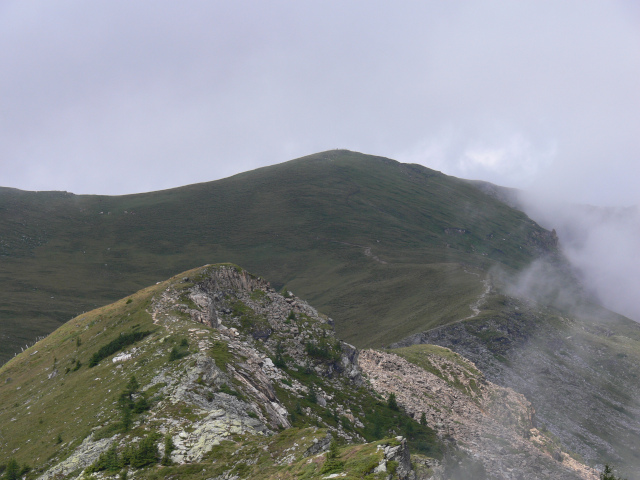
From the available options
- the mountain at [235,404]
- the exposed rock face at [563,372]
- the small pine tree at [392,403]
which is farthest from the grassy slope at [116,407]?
the exposed rock face at [563,372]

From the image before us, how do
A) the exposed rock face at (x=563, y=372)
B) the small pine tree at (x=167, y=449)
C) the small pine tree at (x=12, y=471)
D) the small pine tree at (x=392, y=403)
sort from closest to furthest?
the small pine tree at (x=167, y=449) → the small pine tree at (x=12, y=471) → the small pine tree at (x=392, y=403) → the exposed rock face at (x=563, y=372)

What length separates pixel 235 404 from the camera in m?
27.4

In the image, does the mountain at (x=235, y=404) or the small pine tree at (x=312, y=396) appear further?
the small pine tree at (x=312, y=396)

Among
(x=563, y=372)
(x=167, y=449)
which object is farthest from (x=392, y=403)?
(x=563, y=372)

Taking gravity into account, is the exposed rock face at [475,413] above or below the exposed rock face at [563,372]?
above

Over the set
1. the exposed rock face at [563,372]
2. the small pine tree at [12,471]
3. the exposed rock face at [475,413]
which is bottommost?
the exposed rock face at [563,372]

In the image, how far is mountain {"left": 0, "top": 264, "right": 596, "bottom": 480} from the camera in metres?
22.4

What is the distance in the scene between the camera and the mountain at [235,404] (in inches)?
880

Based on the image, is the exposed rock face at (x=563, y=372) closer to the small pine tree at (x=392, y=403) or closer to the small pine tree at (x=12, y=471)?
the small pine tree at (x=392, y=403)

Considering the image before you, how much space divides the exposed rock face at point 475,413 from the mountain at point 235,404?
252 millimetres

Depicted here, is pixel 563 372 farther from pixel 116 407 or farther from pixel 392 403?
pixel 116 407

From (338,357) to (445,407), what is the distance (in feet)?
57.7

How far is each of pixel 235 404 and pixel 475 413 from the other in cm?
Answer: 4118

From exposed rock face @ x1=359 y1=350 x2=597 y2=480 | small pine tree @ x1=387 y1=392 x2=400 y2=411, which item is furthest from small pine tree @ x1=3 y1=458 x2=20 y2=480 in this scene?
exposed rock face @ x1=359 y1=350 x2=597 y2=480
